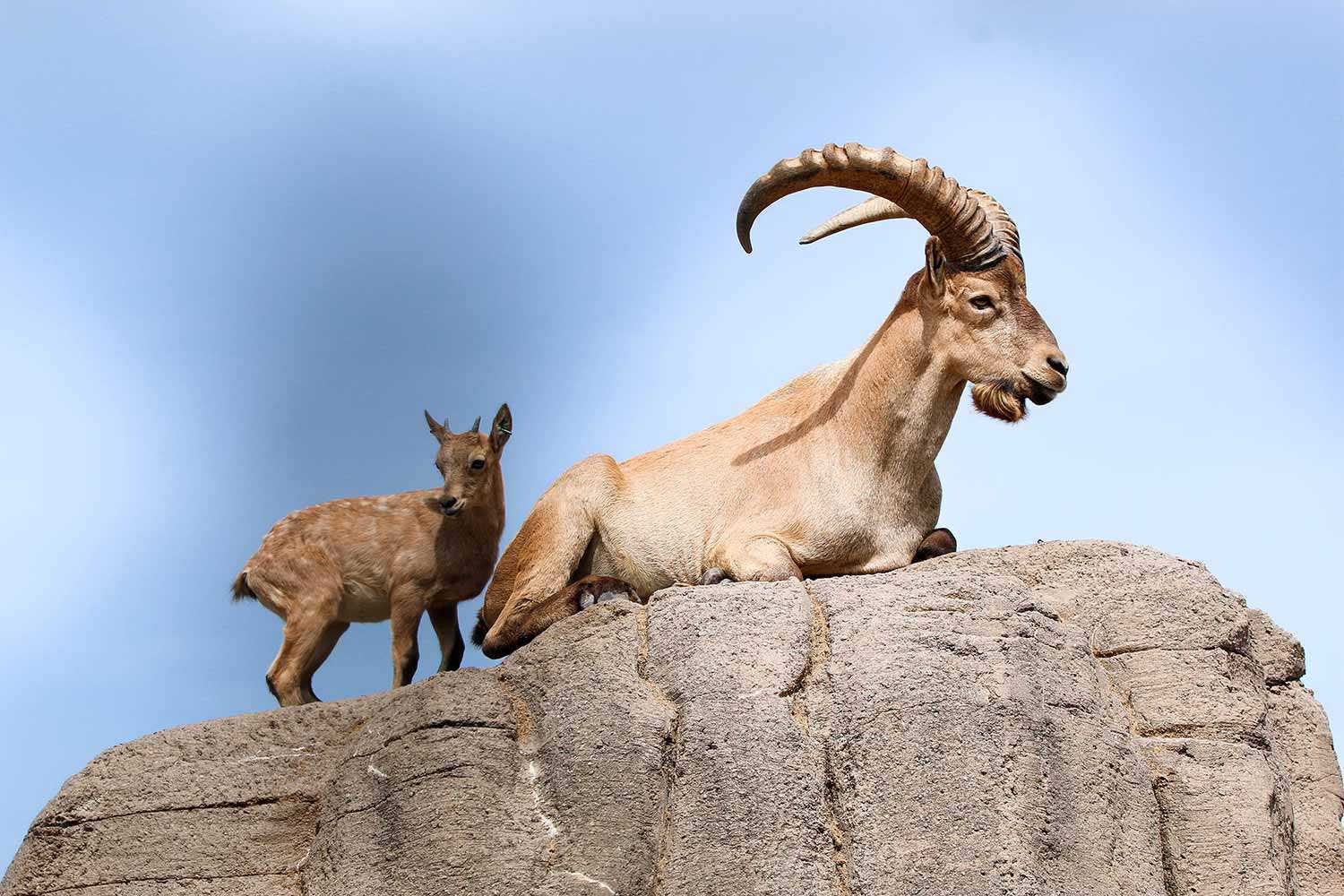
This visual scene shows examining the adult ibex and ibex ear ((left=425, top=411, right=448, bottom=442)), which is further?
ibex ear ((left=425, top=411, right=448, bottom=442))

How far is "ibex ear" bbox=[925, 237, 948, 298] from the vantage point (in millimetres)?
8812

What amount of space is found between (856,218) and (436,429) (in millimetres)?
3887

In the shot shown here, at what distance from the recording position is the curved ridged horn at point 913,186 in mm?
8727

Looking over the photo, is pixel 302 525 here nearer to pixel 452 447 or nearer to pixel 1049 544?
pixel 452 447

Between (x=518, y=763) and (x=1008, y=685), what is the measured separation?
2.14 m

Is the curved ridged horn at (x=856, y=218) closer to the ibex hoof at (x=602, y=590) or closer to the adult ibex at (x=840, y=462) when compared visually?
the adult ibex at (x=840, y=462)

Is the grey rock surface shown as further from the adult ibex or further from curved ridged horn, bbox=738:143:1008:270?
curved ridged horn, bbox=738:143:1008:270

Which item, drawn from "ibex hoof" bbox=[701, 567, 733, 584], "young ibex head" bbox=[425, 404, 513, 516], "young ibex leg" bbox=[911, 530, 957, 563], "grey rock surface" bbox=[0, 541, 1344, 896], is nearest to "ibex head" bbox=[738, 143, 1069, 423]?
"young ibex leg" bbox=[911, 530, 957, 563]

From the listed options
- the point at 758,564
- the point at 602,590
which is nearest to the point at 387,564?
the point at 602,590

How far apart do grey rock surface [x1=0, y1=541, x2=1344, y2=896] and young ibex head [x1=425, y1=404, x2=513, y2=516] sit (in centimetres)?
314

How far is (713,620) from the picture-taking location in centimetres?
753

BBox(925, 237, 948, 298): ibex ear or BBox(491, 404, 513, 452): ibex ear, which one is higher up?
BBox(491, 404, 513, 452): ibex ear

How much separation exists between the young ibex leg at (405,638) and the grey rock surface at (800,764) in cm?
244

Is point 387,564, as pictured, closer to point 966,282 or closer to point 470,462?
point 470,462
